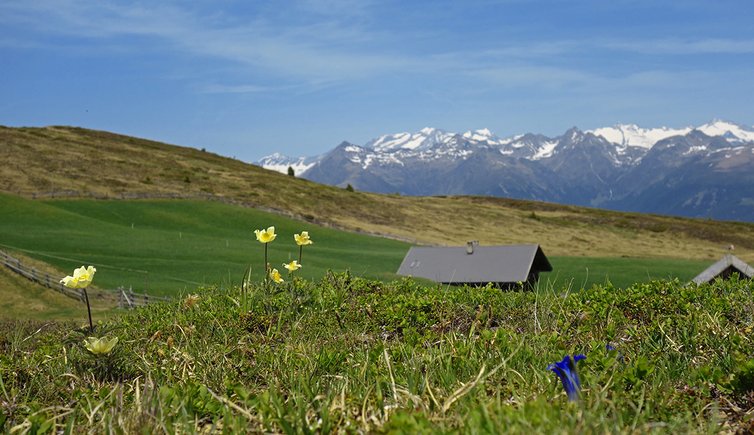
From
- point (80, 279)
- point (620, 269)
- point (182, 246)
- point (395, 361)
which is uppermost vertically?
point (80, 279)

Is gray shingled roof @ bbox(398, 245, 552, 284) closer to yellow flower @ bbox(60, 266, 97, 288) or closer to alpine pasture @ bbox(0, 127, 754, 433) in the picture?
alpine pasture @ bbox(0, 127, 754, 433)


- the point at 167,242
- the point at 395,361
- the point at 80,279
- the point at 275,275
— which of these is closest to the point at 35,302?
the point at 167,242

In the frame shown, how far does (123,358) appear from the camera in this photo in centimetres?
620

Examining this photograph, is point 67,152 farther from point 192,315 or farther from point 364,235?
point 192,315

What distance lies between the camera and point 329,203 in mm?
108000

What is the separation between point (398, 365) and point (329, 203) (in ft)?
339

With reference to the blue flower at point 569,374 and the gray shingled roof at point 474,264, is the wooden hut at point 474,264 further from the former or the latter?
the blue flower at point 569,374

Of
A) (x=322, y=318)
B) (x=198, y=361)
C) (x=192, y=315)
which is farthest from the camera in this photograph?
(x=192, y=315)

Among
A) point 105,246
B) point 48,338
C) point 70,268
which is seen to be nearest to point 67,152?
point 105,246

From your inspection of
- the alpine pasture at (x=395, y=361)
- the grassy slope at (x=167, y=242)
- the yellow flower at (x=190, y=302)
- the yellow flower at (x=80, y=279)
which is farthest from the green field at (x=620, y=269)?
the yellow flower at (x=80, y=279)

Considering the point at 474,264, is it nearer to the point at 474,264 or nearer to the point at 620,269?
the point at 474,264

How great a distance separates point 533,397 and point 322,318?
3.93 m

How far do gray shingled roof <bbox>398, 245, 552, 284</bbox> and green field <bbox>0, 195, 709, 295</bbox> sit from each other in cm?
319

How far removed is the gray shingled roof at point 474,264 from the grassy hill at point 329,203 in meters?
31.9
